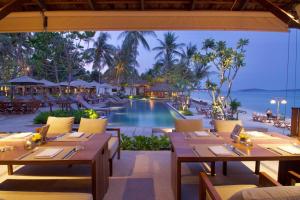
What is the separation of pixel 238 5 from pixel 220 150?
8.02ft

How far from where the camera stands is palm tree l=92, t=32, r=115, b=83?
84.1ft

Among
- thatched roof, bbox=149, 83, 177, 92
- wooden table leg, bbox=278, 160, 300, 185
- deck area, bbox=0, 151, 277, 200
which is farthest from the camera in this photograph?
thatched roof, bbox=149, 83, 177, 92

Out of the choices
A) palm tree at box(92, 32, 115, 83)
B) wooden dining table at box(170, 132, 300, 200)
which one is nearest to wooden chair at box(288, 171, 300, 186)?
wooden dining table at box(170, 132, 300, 200)

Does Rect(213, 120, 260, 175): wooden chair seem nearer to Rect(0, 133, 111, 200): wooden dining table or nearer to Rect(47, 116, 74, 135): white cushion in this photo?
Rect(0, 133, 111, 200): wooden dining table

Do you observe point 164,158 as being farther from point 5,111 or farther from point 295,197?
point 5,111

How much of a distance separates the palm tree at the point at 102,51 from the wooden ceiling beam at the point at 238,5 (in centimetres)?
2276

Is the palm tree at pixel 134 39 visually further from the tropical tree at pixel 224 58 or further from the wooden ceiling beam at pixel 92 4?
the wooden ceiling beam at pixel 92 4

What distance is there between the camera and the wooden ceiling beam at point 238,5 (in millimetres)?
3816

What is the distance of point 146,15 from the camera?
406 centimetres

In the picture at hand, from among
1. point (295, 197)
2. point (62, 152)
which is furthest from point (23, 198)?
point (295, 197)

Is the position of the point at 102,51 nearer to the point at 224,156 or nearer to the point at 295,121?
the point at 295,121

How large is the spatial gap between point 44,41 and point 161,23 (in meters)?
10.6

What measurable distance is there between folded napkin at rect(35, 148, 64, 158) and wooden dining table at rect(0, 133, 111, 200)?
8 centimetres

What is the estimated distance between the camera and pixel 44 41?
13.0 metres
